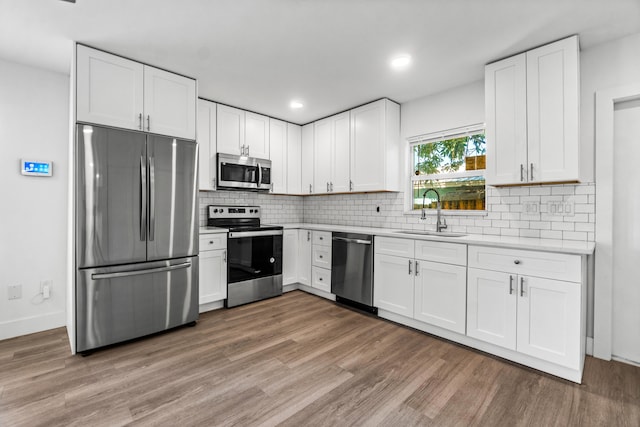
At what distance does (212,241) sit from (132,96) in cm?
158

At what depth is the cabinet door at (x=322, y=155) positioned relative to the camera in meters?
4.36

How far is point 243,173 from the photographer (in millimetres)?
4008

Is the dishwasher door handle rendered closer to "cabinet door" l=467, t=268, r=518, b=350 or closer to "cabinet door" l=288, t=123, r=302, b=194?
"cabinet door" l=467, t=268, r=518, b=350

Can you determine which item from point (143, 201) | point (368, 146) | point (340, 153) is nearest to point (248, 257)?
point (143, 201)

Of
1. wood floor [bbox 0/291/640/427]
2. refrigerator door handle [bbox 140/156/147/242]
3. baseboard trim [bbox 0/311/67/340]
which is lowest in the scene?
wood floor [bbox 0/291/640/427]

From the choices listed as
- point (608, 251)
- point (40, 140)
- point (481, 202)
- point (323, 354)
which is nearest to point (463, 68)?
point (481, 202)

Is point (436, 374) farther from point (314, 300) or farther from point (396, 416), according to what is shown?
point (314, 300)

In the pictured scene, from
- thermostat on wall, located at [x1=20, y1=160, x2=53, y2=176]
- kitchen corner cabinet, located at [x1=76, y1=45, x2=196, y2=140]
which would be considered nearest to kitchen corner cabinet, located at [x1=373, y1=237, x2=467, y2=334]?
kitchen corner cabinet, located at [x1=76, y1=45, x2=196, y2=140]

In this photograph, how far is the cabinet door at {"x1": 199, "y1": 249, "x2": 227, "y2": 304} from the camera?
335 cm

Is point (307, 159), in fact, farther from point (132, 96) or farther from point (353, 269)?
point (132, 96)

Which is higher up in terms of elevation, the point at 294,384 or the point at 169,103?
the point at 169,103

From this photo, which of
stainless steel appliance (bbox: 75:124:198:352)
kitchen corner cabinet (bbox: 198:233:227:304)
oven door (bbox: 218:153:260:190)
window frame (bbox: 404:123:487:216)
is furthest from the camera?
oven door (bbox: 218:153:260:190)

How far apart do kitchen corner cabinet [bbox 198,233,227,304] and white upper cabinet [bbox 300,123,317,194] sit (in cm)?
163

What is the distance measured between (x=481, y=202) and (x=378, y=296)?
1457 millimetres
